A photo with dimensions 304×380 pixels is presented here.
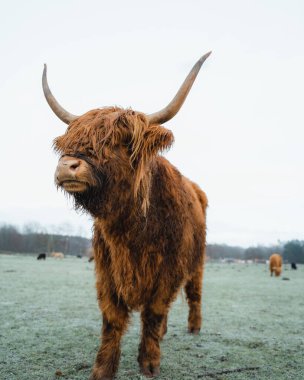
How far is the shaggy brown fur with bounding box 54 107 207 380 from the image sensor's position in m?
2.59

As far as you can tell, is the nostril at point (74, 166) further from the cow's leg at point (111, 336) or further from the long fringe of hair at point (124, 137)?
the cow's leg at point (111, 336)

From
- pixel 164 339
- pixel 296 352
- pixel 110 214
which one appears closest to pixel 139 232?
pixel 110 214

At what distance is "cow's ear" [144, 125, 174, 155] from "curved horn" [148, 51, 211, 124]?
0.40 ft

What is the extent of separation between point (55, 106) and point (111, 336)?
222 centimetres

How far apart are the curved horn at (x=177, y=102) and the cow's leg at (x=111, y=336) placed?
1666 millimetres

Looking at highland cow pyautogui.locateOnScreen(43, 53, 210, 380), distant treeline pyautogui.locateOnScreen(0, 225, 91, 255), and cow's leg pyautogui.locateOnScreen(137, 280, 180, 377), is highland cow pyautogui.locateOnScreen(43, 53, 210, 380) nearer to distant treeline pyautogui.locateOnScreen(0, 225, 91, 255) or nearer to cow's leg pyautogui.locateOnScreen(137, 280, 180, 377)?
cow's leg pyautogui.locateOnScreen(137, 280, 180, 377)

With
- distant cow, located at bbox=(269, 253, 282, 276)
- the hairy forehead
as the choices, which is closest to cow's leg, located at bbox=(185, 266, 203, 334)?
the hairy forehead

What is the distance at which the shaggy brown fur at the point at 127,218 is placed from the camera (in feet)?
8.49

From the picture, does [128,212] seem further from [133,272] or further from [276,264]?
[276,264]

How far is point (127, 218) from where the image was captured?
112 inches

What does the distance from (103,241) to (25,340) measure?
1.93m

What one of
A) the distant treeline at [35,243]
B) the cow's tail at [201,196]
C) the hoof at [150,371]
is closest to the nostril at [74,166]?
the hoof at [150,371]

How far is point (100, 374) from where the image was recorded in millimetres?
2859

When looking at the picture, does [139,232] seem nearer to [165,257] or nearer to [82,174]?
[165,257]
